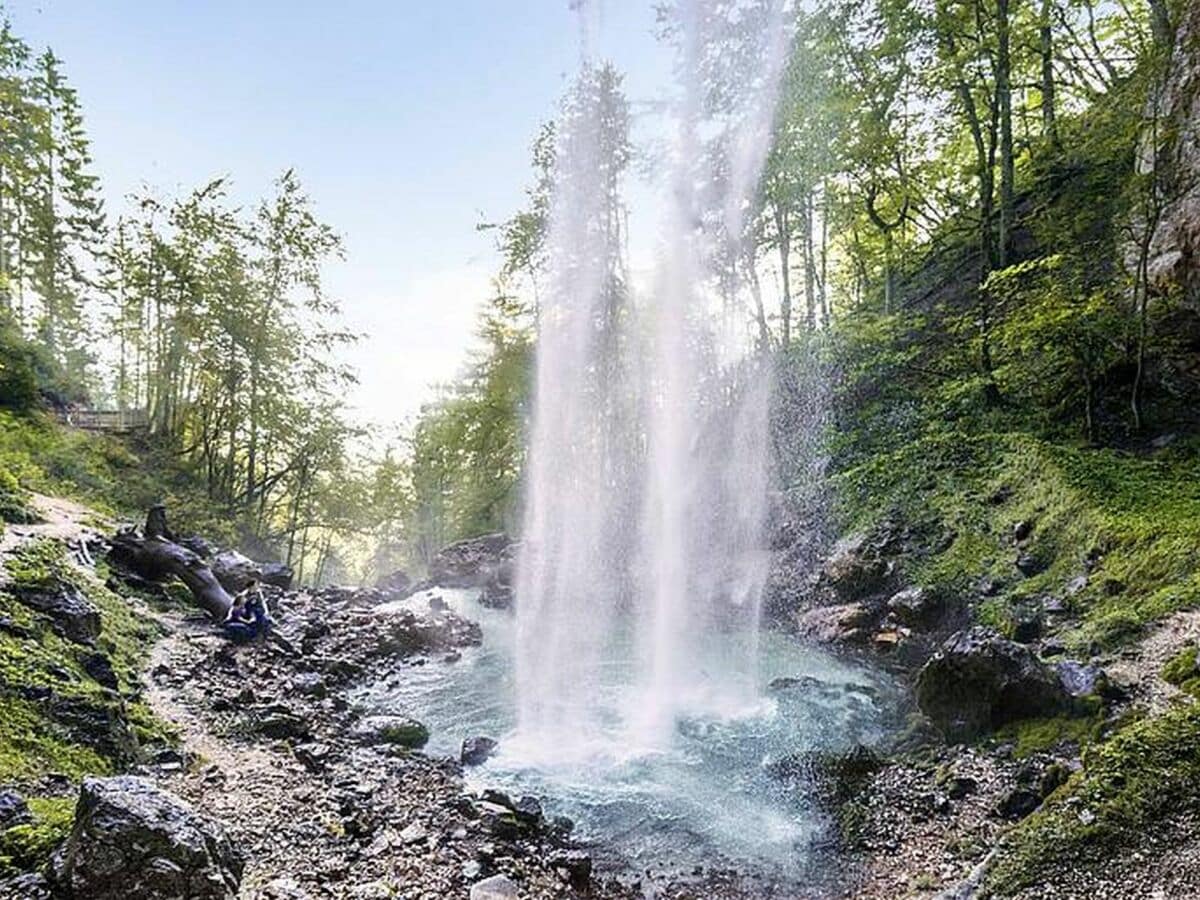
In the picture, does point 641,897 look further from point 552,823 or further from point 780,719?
point 780,719

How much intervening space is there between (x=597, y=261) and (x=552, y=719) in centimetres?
1942

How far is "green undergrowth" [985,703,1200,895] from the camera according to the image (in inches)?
161

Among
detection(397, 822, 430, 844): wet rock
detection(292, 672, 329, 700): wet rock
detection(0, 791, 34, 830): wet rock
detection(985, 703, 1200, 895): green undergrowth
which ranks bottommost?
detection(397, 822, 430, 844): wet rock

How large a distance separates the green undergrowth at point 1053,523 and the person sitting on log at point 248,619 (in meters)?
12.3

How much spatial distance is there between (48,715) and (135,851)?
115 inches

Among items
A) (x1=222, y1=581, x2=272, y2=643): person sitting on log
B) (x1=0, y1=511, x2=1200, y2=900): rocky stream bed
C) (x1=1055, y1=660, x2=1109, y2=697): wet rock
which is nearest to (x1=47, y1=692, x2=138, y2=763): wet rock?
(x1=0, y1=511, x2=1200, y2=900): rocky stream bed

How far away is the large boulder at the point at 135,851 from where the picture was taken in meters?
3.40

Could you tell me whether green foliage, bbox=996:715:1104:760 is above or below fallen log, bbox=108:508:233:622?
below

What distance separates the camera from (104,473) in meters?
21.0

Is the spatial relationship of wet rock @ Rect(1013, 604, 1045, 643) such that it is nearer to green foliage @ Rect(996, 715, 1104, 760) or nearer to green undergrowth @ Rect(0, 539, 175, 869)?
green foliage @ Rect(996, 715, 1104, 760)

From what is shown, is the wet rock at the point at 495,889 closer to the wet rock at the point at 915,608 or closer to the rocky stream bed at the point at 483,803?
the rocky stream bed at the point at 483,803

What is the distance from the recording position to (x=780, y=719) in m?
8.87

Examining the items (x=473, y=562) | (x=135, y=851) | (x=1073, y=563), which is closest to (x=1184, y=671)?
(x=1073, y=563)

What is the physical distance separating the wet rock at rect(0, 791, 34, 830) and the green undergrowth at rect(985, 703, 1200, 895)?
619cm
